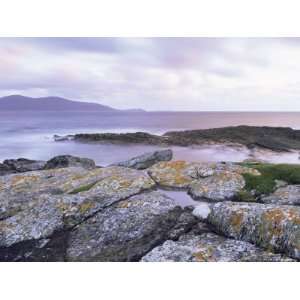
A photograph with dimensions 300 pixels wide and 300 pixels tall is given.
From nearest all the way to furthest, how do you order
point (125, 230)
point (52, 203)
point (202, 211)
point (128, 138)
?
point (125, 230), point (202, 211), point (52, 203), point (128, 138)

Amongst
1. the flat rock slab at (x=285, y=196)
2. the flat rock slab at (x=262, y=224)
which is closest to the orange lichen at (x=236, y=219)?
the flat rock slab at (x=262, y=224)

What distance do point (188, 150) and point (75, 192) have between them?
1206 centimetres

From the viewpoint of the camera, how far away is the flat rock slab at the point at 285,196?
755 centimetres

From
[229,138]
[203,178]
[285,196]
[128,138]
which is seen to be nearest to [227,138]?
[229,138]

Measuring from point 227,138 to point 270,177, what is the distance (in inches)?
535

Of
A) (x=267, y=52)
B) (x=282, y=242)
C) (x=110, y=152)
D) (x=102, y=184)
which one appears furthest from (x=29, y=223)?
(x=110, y=152)

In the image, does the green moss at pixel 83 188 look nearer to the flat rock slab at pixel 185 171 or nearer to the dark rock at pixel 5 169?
the flat rock slab at pixel 185 171

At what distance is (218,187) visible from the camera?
28.6 feet

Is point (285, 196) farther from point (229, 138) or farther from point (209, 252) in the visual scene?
point (229, 138)

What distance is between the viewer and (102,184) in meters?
8.88

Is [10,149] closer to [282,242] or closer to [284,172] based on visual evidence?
[284,172]

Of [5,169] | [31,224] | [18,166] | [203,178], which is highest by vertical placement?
[203,178]

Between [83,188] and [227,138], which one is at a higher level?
[227,138]

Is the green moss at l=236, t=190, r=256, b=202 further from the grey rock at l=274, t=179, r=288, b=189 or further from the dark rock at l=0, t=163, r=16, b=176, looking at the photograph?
the dark rock at l=0, t=163, r=16, b=176
